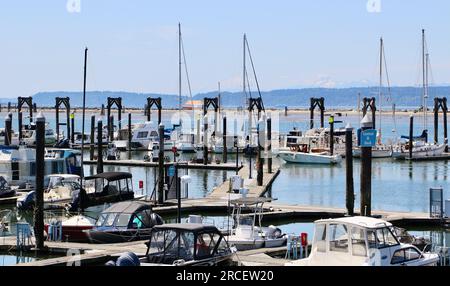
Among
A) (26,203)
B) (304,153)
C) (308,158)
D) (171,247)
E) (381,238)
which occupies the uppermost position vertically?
(381,238)

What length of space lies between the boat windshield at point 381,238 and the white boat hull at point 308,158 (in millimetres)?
52926

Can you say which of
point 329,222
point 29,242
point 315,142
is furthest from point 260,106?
point 329,222

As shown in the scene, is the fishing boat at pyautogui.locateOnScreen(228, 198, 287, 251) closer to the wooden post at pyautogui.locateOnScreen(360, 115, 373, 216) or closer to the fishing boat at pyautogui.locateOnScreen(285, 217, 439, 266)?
the wooden post at pyautogui.locateOnScreen(360, 115, 373, 216)

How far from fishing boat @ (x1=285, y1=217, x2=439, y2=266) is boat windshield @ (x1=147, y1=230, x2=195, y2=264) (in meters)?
2.82

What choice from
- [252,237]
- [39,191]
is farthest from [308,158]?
[39,191]

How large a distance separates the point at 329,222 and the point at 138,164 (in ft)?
163

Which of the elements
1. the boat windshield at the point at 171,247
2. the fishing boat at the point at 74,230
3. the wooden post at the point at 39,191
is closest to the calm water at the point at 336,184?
the fishing boat at the point at 74,230

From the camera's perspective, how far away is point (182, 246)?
76.5 ft

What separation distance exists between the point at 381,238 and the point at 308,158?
54121 millimetres

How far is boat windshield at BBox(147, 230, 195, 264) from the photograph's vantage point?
23.2 metres

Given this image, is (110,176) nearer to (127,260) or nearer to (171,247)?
(171,247)

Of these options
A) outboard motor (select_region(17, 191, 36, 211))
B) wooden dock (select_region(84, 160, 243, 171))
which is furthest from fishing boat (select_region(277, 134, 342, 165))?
outboard motor (select_region(17, 191, 36, 211))

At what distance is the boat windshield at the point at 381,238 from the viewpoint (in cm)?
2266

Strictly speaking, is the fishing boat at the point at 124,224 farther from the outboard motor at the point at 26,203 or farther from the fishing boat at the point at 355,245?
the outboard motor at the point at 26,203
